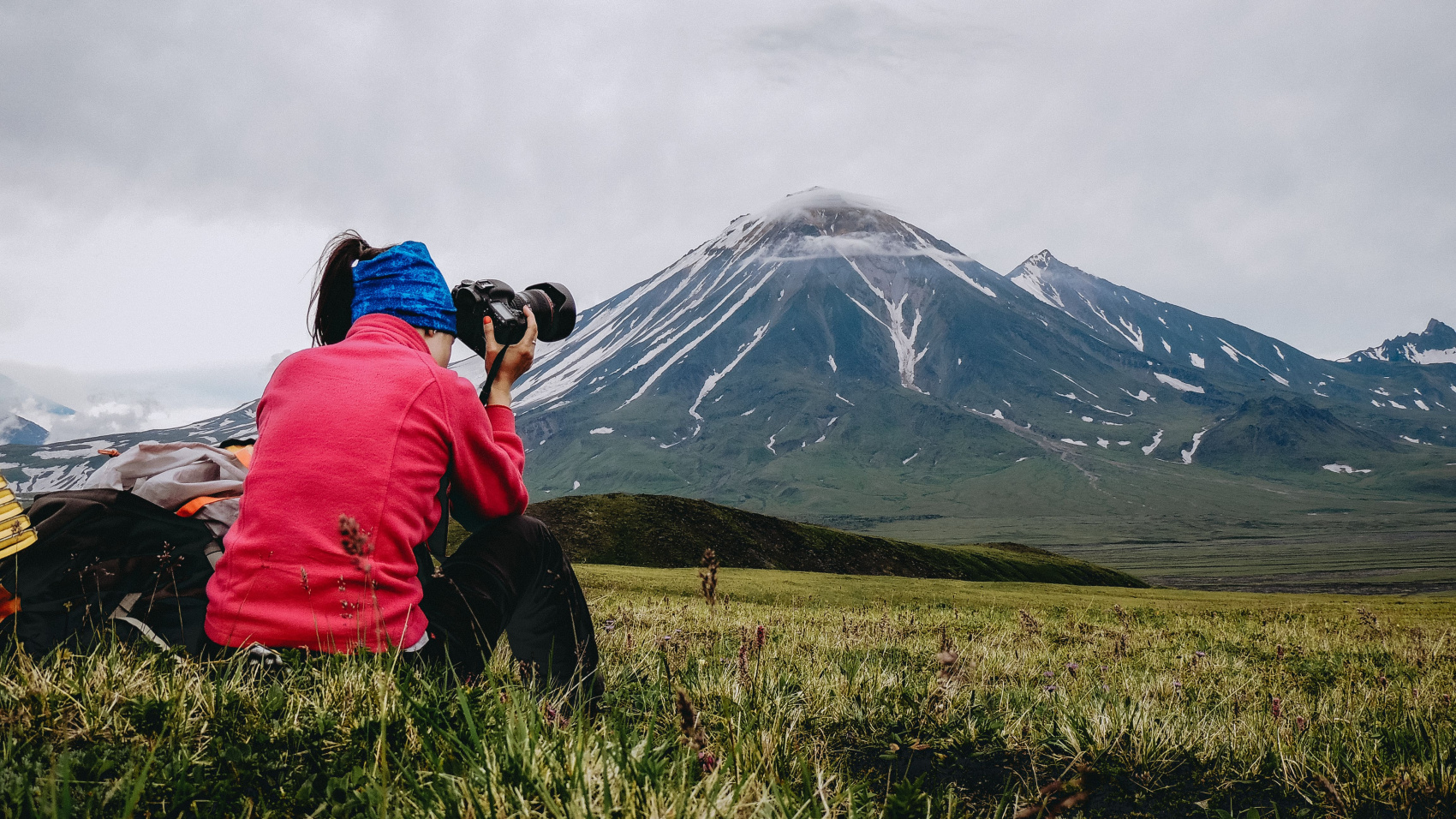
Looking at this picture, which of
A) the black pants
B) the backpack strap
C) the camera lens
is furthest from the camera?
the camera lens

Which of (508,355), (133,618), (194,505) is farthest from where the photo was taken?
(508,355)

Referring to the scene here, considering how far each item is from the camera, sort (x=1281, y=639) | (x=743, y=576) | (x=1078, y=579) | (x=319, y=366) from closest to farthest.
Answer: (x=319, y=366) → (x=1281, y=639) → (x=743, y=576) → (x=1078, y=579)

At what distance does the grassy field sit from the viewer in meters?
2.06

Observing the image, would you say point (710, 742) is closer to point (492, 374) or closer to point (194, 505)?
point (492, 374)

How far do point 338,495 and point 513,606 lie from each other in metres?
1.13

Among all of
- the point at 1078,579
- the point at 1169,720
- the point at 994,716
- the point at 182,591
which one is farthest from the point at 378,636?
the point at 1078,579

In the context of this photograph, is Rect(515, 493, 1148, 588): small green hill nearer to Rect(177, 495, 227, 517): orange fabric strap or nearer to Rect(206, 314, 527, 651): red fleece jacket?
Rect(177, 495, 227, 517): orange fabric strap

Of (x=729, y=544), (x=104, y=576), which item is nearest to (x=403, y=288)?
(x=104, y=576)

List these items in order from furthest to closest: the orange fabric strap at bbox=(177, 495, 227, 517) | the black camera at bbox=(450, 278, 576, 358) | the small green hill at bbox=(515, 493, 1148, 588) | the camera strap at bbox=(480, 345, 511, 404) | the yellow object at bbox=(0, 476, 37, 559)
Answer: the small green hill at bbox=(515, 493, 1148, 588), the black camera at bbox=(450, 278, 576, 358), the camera strap at bbox=(480, 345, 511, 404), the orange fabric strap at bbox=(177, 495, 227, 517), the yellow object at bbox=(0, 476, 37, 559)

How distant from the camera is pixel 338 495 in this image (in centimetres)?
302

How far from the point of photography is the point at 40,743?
2.33 metres

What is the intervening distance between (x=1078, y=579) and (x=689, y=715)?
252 ft

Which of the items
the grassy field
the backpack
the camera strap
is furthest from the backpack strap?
the camera strap

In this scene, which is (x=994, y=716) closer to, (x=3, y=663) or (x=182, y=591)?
(x=182, y=591)
